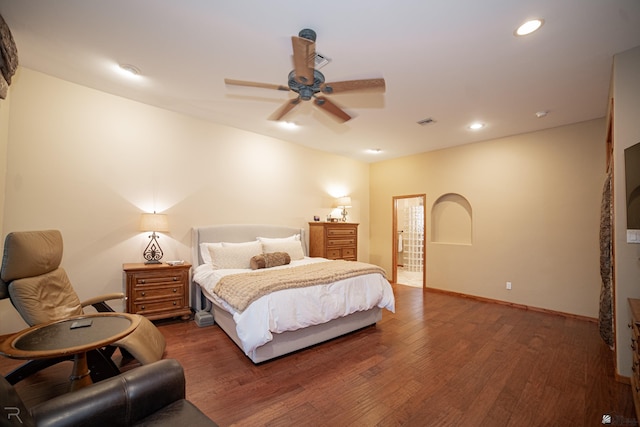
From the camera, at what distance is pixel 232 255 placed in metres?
3.90

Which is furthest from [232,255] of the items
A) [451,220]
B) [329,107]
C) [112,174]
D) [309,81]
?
Result: [451,220]

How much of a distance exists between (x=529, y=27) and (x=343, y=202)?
408cm

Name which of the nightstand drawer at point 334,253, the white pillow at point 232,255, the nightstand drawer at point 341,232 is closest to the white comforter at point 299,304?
the white pillow at point 232,255

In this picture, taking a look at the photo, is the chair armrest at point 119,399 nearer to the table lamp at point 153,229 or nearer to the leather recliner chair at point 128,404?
the leather recliner chair at point 128,404

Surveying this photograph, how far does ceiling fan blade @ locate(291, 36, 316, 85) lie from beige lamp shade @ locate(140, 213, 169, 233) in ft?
8.43

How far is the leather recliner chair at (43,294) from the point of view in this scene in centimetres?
196

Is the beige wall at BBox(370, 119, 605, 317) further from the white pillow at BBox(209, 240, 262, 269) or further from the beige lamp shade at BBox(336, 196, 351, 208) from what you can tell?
the white pillow at BBox(209, 240, 262, 269)

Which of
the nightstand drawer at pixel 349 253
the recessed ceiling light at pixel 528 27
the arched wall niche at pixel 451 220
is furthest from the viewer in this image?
the nightstand drawer at pixel 349 253

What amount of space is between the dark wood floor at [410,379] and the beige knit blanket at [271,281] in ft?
2.08

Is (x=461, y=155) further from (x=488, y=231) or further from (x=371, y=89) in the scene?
(x=371, y=89)

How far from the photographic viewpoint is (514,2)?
6.29 ft

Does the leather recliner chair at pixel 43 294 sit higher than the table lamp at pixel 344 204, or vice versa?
the table lamp at pixel 344 204

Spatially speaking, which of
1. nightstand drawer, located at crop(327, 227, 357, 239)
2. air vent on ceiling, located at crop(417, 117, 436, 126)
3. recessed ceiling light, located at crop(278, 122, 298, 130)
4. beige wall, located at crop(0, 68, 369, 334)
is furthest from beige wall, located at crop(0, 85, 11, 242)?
air vent on ceiling, located at crop(417, 117, 436, 126)

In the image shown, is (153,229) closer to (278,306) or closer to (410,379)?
(278,306)
